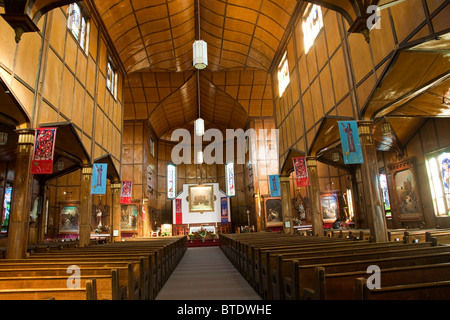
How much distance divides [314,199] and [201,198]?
1662cm

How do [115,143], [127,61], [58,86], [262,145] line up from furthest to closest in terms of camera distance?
[262,145], [127,61], [115,143], [58,86]

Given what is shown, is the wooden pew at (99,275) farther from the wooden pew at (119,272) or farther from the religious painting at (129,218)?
the religious painting at (129,218)

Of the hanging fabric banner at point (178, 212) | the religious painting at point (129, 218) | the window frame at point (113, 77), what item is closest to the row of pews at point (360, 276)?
the window frame at point (113, 77)

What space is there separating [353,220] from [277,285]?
15851 mm

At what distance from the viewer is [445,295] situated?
2506mm

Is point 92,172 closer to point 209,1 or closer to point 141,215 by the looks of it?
point 209,1

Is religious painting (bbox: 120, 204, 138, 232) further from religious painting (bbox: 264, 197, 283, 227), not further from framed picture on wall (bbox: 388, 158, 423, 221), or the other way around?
framed picture on wall (bbox: 388, 158, 423, 221)

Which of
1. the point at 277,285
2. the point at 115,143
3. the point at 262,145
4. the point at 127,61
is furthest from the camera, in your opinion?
the point at 262,145

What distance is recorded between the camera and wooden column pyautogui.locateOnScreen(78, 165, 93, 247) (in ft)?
35.6

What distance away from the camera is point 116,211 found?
588 inches

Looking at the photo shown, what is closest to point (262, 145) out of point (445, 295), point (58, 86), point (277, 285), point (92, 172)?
point (92, 172)

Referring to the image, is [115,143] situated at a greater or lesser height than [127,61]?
lesser

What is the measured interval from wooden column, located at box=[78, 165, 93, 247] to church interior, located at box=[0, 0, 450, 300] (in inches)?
2.0

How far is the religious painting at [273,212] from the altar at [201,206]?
233 inches
